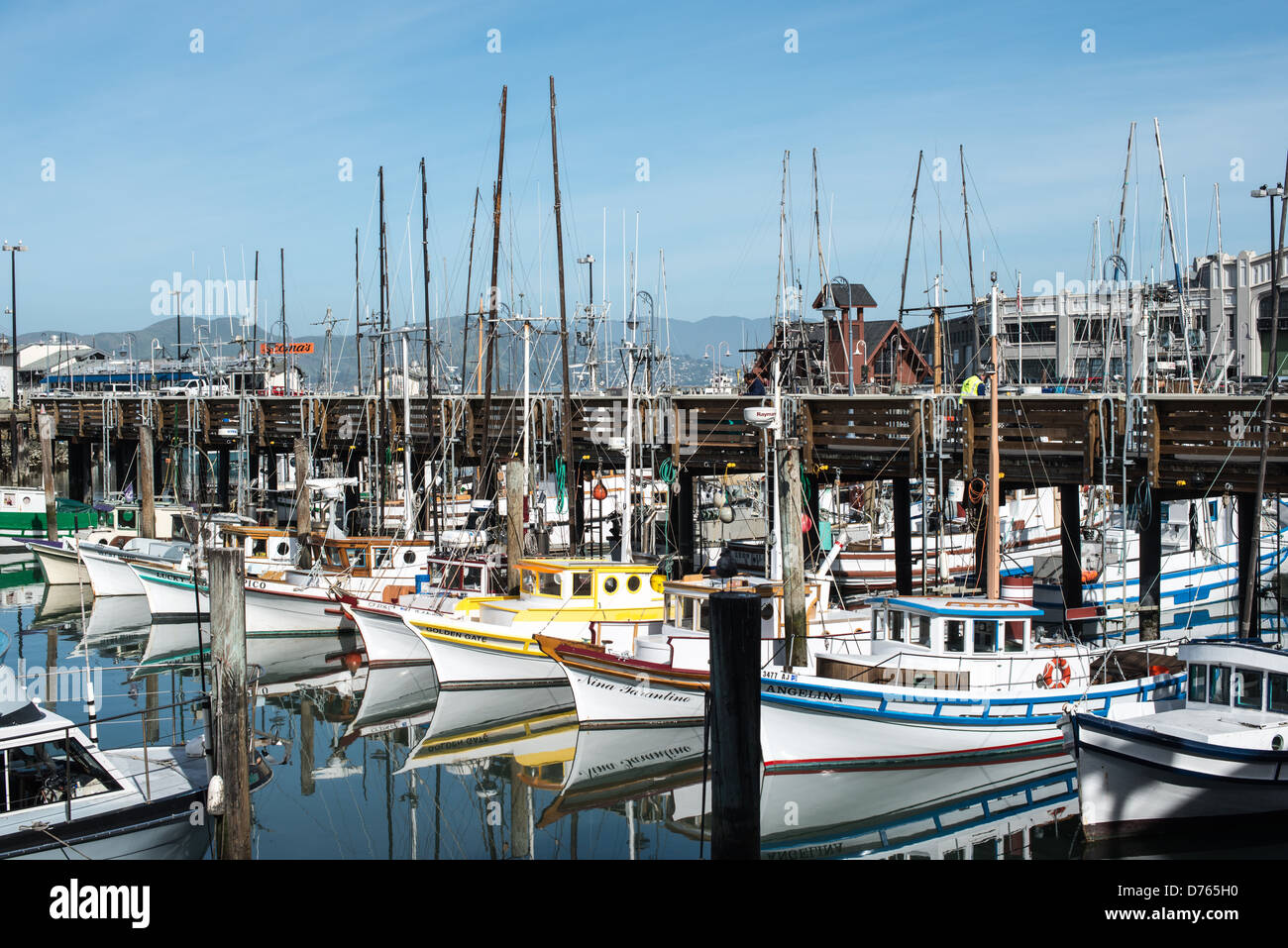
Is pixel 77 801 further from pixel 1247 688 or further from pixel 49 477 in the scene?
pixel 49 477

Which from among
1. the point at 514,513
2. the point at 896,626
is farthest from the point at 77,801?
the point at 514,513

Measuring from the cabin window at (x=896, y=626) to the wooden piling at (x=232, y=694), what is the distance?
12.2 metres

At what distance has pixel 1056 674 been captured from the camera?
20.5 meters

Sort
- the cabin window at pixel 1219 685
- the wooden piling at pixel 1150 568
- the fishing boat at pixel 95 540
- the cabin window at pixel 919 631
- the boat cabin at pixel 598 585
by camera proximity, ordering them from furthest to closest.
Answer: the fishing boat at pixel 95 540 < the wooden piling at pixel 1150 568 < the boat cabin at pixel 598 585 < the cabin window at pixel 919 631 < the cabin window at pixel 1219 685

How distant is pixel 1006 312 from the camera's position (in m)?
86.1

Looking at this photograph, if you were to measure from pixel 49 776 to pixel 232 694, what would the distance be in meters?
2.88

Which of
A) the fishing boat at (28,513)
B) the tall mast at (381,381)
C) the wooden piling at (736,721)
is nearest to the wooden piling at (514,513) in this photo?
the tall mast at (381,381)

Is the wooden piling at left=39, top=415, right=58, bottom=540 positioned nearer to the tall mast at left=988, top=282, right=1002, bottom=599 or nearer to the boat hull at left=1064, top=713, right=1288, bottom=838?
the tall mast at left=988, top=282, right=1002, bottom=599

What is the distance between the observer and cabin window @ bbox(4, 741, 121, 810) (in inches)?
539

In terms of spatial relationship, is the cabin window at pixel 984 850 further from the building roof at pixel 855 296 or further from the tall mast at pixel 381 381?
the building roof at pixel 855 296

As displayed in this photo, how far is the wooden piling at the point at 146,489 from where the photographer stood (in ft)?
142

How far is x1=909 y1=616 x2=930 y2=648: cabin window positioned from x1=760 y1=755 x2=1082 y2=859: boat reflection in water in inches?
89.6
